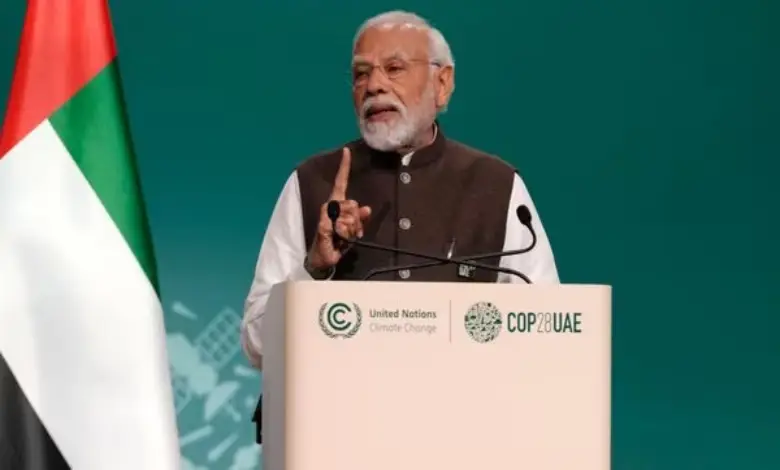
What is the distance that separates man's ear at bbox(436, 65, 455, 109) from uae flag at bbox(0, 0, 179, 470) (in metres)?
0.69

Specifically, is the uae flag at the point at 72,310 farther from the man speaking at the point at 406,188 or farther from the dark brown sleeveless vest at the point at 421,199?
the dark brown sleeveless vest at the point at 421,199

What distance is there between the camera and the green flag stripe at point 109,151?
2020mm

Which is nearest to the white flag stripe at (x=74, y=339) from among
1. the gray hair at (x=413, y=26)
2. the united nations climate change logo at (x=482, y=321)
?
the united nations climate change logo at (x=482, y=321)

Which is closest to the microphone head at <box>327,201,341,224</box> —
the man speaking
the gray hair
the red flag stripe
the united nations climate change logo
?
the united nations climate change logo

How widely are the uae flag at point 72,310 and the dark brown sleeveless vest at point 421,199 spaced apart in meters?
0.46

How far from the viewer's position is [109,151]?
2037 mm

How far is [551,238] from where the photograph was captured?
10.7 feet

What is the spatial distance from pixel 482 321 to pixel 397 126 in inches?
29.5

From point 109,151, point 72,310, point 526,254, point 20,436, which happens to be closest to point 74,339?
point 72,310

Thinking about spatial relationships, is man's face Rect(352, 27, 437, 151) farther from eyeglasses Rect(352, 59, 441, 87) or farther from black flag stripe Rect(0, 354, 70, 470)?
black flag stripe Rect(0, 354, 70, 470)

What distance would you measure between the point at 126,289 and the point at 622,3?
184 centimetres

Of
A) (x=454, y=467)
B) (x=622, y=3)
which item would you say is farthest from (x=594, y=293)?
(x=622, y=3)

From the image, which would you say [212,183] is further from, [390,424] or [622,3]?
[390,424]

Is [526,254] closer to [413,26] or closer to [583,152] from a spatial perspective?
[413,26]
